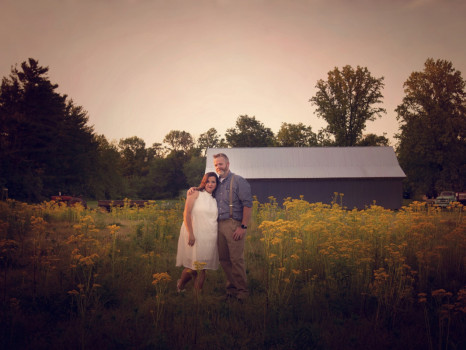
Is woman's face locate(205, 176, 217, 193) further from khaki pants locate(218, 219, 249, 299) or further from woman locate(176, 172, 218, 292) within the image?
khaki pants locate(218, 219, 249, 299)

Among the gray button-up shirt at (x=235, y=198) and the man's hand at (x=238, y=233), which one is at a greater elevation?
the gray button-up shirt at (x=235, y=198)

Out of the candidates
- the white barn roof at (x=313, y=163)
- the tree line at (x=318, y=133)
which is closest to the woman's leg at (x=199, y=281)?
the white barn roof at (x=313, y=163)

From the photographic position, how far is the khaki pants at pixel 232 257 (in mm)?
5426

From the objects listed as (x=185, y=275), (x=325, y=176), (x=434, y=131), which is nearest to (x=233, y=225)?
(x=185, y=275)

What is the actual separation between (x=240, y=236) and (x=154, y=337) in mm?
2050

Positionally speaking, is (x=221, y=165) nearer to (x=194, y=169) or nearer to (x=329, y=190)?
(x=329, y=190)

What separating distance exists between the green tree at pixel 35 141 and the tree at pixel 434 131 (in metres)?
39.0

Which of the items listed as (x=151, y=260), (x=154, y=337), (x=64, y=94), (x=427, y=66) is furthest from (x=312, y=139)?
(x=154, y=337)

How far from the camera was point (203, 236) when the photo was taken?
536 cm

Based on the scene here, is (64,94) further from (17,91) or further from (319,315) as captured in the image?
(319,315)

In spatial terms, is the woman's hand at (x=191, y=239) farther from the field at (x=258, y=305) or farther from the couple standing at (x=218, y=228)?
the field at (x=258, y=305)

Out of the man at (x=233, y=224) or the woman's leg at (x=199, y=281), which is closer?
the woman's leg at (x=199, y=281)

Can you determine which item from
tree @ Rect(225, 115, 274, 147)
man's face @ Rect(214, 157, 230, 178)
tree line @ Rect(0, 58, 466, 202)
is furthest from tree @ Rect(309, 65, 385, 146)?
man's face @ Rect(214, 157, 230, 178)

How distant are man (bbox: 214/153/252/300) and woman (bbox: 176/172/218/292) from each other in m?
0.16
